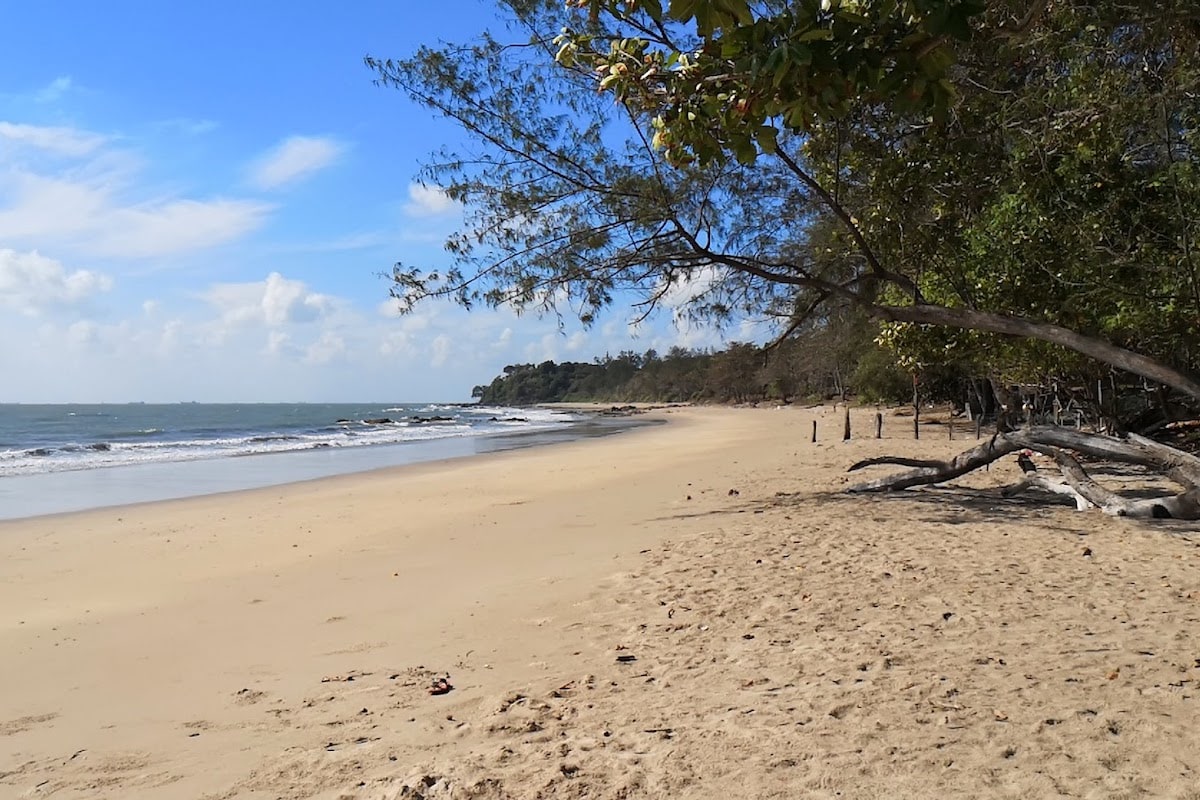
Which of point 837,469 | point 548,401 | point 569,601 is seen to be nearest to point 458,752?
point 569,601

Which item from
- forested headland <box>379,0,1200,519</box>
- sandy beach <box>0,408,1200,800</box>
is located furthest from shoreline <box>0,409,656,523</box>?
forested headland <box>379,0,1200,519</box>

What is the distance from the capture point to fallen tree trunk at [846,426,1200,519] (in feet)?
26.8

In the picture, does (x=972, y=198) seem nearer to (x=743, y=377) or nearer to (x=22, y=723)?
(x=22, y=723)

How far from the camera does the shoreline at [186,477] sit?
52.3ft

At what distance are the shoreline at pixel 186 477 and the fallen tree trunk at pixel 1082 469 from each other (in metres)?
13.9

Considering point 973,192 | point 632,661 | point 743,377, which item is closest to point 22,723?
point 632,661

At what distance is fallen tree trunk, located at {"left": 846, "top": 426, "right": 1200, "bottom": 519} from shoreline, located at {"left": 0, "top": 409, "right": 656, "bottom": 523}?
13884 millimetres

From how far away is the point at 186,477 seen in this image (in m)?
20.7

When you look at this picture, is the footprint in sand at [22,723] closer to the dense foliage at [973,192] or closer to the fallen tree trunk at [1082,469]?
the dense foliage at [973,192]

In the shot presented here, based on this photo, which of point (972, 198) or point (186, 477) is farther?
point (186, 477)

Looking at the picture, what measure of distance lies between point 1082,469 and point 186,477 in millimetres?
19693

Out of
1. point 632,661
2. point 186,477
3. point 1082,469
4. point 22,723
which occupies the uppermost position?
point 1082,469

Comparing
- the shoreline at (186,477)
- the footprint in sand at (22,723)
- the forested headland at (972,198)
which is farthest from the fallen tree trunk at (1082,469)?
the shoreline at (186,477)

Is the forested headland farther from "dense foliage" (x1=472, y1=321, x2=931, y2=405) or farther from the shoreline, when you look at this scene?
the shoreline
